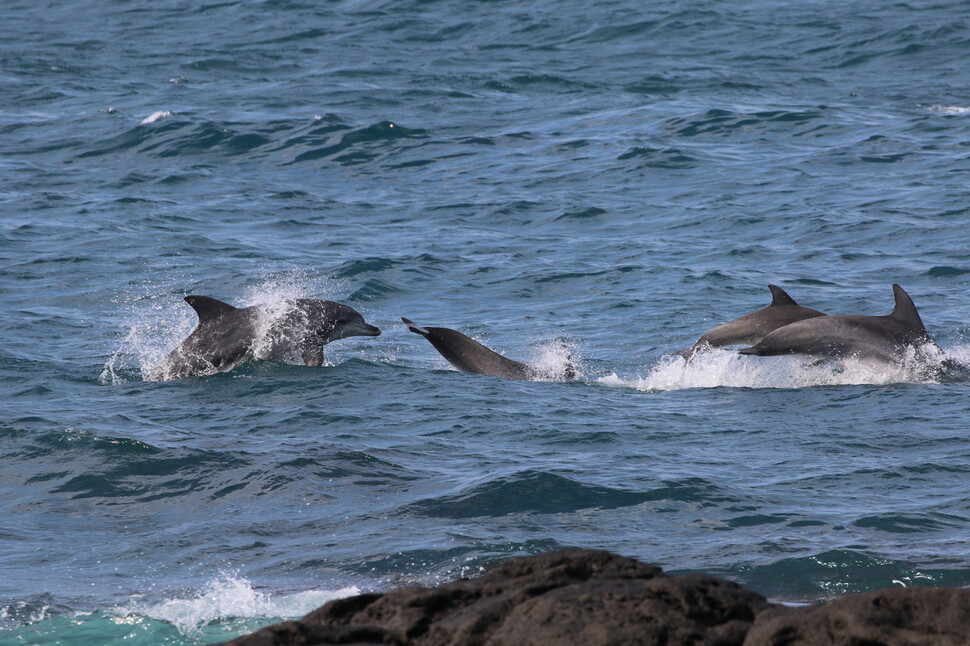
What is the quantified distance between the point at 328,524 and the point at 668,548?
216 cm

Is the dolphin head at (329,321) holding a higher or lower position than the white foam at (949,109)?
higher

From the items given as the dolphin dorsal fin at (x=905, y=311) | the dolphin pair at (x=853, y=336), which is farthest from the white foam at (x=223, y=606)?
the dolphin dorsal fin at (x=905, y=311)

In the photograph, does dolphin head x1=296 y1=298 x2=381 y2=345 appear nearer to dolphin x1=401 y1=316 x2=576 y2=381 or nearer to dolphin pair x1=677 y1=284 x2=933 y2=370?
dolphin x1=401 y1=316 x2=576 y2=381

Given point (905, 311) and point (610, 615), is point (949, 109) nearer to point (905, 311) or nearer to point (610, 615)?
point (905, 311)

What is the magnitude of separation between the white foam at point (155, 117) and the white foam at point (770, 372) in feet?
53.3

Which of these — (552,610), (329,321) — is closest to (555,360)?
(329,321)

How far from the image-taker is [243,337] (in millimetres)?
13227

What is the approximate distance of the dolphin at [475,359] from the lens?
44.2ft

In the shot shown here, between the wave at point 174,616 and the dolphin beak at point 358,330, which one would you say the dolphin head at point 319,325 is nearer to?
the dolphin beak at point 358,330

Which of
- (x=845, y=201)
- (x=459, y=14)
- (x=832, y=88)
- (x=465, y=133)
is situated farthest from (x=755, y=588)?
(x=459, y=14)

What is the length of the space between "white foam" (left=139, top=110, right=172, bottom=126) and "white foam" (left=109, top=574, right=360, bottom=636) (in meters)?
21.0

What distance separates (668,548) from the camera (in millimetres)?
8258

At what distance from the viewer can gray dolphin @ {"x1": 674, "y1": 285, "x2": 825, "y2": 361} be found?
13406 millimetres

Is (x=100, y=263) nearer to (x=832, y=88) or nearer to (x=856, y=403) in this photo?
(x=856, y=403)
